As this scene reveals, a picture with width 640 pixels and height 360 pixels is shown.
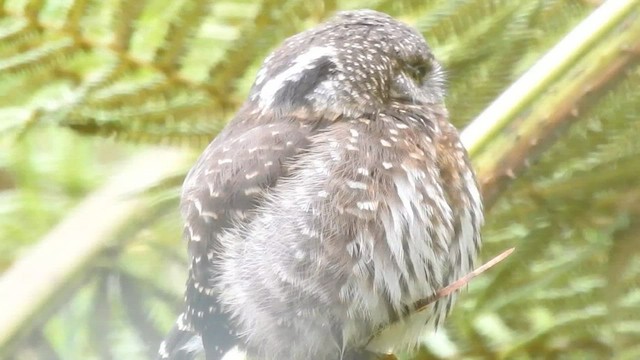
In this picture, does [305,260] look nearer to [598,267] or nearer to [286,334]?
[286,334]

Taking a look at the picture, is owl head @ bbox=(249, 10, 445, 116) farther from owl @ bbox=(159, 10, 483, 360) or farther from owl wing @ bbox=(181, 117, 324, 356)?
owl wing @ bbox=(181, 117, 324, 356)

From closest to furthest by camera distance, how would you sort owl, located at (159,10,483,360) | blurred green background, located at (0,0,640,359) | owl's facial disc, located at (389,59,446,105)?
owl, located at (159,10,483,360)
owl's facial disc, located at (389,59,446,105)
blurred green background, located at (0,0,640,359)

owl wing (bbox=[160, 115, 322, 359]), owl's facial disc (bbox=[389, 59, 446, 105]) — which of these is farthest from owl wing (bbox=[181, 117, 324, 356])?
owl's facial disc (bbox=[389, 59, 446, 105])

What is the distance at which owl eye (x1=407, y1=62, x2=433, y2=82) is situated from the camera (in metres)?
2.09

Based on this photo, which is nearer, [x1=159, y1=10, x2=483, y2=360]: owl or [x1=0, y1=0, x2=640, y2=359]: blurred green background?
[x1=159, y1=10, x2=483, y2=360]: owl

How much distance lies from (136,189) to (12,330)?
16.8 inches

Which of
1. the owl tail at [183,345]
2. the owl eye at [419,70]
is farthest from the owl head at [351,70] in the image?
the owl tail at [183,345]

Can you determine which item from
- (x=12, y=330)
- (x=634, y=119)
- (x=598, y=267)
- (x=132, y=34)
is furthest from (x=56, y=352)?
(x=634, y=119)

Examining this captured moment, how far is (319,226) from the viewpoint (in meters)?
1.73

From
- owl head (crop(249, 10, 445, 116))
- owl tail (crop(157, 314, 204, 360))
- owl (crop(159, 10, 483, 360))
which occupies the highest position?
owl head (crop(249, 10, 445, 116))

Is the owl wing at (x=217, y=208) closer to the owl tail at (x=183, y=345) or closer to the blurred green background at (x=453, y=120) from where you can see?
the owl tail at (x=183, y=345)

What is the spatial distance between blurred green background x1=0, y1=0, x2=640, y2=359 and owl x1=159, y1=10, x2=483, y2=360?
23cm

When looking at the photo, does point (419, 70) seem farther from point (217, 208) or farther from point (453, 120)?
point (217, 208)

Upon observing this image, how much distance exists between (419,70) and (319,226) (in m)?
0.49
